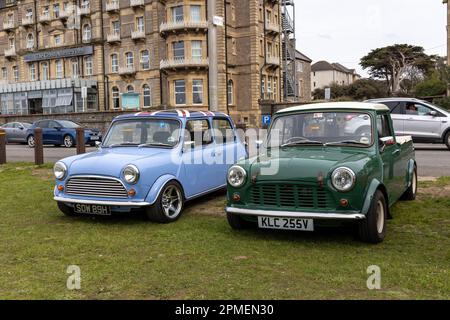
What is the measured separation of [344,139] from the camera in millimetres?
6473

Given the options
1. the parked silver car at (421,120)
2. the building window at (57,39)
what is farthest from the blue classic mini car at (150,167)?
the building window at (57,39)

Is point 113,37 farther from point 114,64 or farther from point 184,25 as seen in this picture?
point 184,25

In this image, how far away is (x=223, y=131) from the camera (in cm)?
930

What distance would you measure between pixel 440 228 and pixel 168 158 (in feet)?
13.1

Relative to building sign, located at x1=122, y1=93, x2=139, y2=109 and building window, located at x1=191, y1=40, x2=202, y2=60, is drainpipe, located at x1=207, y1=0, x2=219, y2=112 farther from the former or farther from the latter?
building window, located at x1=191, y1=40, x2=202, y2=60

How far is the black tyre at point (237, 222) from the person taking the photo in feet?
20.7

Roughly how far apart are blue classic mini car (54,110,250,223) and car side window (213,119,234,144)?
0.02 metres

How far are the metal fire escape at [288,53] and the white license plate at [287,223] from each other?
53477 millimetres

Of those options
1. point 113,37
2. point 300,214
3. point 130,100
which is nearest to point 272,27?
point 113,37

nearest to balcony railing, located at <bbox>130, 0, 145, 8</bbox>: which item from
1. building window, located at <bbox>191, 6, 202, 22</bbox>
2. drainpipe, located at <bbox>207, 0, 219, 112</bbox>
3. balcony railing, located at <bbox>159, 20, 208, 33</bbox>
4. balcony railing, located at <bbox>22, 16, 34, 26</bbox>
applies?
balcony railing, located at <bbox>159, 20, 208, 33</bbox>

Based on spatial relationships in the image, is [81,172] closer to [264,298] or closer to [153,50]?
[264,298]

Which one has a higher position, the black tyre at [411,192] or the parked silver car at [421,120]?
the parked silver car at [421,120]

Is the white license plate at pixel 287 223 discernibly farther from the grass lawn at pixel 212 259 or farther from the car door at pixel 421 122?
the car door at pixel 421 122

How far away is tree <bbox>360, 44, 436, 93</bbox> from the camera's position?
222ft
